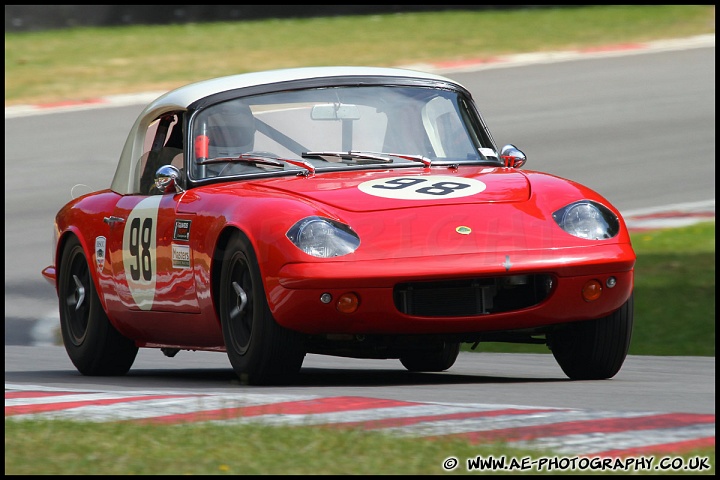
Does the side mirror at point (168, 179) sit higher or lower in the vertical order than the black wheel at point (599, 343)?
higher

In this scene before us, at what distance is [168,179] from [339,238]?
1.44m

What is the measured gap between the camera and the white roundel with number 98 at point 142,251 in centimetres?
747

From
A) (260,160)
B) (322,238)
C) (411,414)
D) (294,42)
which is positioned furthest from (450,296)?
(294,42)

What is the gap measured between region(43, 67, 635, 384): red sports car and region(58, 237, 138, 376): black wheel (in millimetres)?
12

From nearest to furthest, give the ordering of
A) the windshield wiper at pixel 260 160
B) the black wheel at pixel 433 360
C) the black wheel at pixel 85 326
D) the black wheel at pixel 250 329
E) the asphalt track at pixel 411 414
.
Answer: the asphalt track at pixel 411 414 → the black wheel at pixel 250 329 → the windshield wiper at pixel 260 160 → the black wheel at pixel 85 326 → the black wheel at pixel 433 360

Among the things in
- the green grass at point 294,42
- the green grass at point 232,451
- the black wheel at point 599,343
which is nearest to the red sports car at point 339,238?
the black wheel at point 599,343

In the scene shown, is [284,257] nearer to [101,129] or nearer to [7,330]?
[7,330]

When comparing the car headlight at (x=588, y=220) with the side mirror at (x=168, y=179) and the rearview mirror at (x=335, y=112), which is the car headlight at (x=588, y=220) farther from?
the side mirror at (x=168, y=179)

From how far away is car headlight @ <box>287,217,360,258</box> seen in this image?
6.31 metres

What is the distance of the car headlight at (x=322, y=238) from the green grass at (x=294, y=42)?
54.5ft

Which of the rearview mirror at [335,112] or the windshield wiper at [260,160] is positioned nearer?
the windshield wiper at [260,160]

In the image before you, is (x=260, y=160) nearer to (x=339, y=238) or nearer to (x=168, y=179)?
(x=168, y=179)

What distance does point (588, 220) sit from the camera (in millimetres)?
6648

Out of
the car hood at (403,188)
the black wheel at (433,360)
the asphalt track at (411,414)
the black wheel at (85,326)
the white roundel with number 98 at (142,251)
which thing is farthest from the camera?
the black wheel at (433,360)
